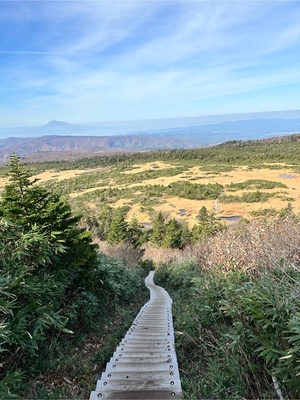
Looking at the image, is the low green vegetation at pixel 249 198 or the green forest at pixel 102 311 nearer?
the green forest at pixel 102 311

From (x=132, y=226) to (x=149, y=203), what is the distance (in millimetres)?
20911

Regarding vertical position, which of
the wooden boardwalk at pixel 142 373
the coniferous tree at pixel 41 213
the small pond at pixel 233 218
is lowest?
the small pond at pixel 233 218

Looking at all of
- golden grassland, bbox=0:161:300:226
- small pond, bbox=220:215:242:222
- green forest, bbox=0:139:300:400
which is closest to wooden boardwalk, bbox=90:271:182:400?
green forest, bbox=0:139:300:400

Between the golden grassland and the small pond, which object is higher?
the golden grassland

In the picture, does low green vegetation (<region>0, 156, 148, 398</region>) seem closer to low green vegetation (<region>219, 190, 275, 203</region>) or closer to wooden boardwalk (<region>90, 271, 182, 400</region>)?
wooden boardwalk (<region>90, 271, 182, 400</region>)

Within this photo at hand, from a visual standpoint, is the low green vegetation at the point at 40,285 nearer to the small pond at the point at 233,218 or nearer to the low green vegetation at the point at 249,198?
the small pond at the point at 233,218

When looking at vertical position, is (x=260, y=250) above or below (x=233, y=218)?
above

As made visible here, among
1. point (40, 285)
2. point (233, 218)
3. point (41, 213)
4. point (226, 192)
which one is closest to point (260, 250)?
point (40, 285)

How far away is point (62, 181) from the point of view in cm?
7862

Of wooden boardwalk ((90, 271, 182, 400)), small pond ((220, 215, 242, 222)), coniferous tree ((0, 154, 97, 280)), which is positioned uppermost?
coniferous tree ((0, 154, 97, 280))

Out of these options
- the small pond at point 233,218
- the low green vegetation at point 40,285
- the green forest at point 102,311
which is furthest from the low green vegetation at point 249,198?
the low green vegetation at point 40,285

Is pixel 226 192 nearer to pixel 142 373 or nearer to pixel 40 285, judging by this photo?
pixel 40 285

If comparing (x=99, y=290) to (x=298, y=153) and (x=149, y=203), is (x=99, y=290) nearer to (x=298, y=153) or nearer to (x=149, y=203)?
(x=149, y=203)

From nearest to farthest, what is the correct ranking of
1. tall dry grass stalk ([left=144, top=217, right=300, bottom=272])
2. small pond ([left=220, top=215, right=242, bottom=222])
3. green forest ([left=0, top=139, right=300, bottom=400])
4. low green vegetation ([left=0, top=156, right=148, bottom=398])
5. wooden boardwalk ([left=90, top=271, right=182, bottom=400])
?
wooden boardwalk ([left=90, top=271, right=182, bottom=400]), green forest ([left=0, top=139, right=300, bottom=400]), low green vegetation ([left=0, top=156, right=148, bottom=398]), tall dry grass stalk ([left=144, top=217, right=300, bottom=272]), small pond ([left=220, top=215, right=242, bottom=222])
